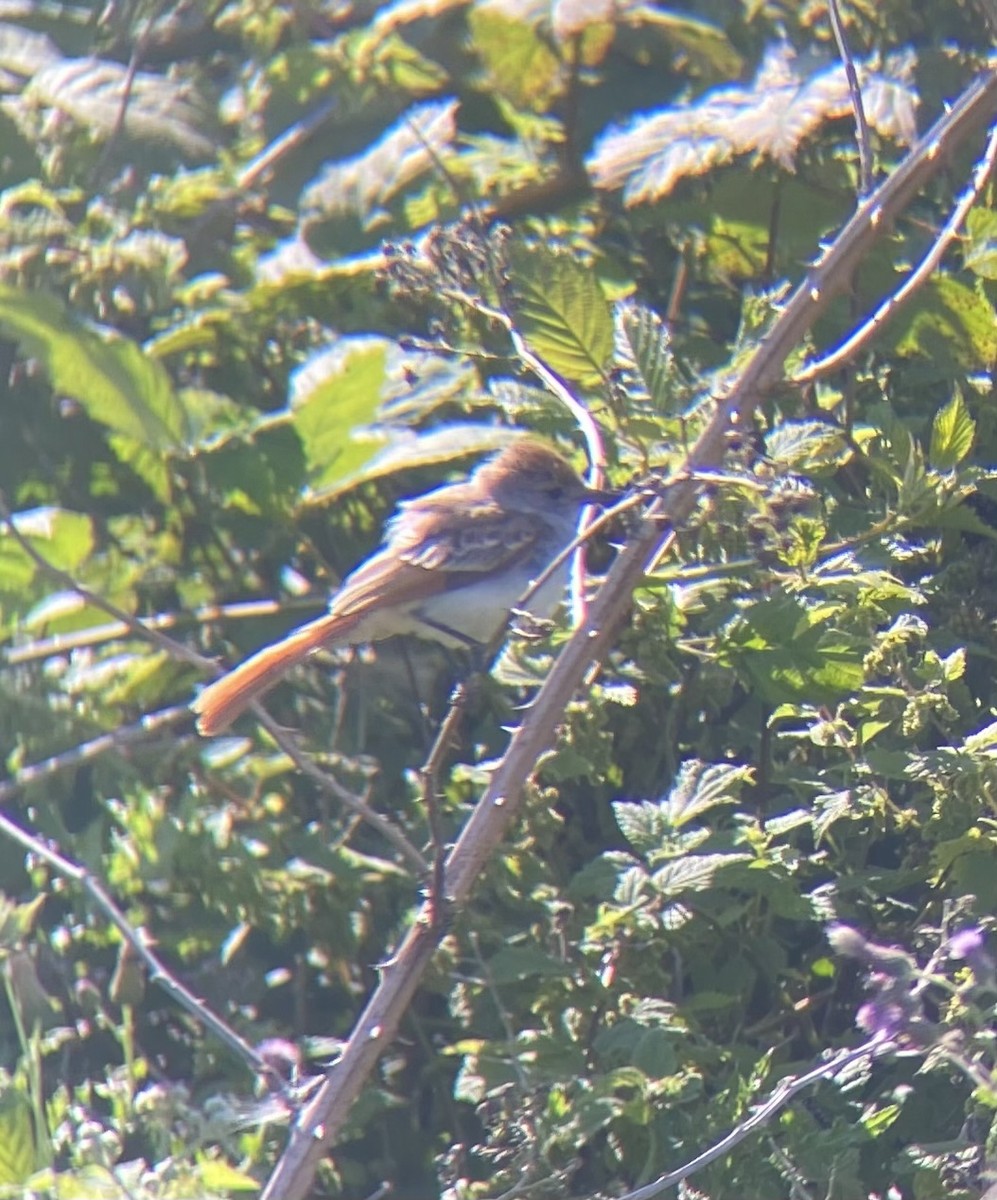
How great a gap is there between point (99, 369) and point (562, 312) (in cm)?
117

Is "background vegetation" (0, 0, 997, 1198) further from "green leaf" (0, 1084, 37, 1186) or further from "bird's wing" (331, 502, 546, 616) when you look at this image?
"bird's wing" (331, 502, 546, 616)

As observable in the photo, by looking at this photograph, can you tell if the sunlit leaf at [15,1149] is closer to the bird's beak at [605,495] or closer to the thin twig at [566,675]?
the thin twig at [566,675]

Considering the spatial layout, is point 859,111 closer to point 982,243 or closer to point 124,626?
point 982,243

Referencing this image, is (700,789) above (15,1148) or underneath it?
above

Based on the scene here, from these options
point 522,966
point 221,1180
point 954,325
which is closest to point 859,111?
point 954,325

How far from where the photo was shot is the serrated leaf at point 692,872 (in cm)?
265

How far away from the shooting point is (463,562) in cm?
389

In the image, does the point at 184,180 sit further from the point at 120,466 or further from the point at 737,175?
the point at 737,175

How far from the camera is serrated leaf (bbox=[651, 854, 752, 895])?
104 inches

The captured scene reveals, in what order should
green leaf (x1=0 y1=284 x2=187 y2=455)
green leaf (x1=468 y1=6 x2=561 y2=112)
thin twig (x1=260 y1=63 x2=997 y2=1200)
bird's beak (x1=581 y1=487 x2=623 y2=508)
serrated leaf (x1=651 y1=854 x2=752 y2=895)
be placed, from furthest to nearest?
green leaf (x1=468 y1=6 x2=561 y2=112) → green leaf (x1=0 y1=284 x2=187 y2=455) → bird's beak (x1=581 y1=487 x2=623 y2=508) → serrated leaf (x1=651 y1=854 x2=752 y2=895) → thin twig (x1=260 y1=63 x2=997 y2=1200)

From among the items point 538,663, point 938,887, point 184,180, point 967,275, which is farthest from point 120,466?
point 938,887

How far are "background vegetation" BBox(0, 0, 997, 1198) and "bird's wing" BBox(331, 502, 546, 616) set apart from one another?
6.4 inches

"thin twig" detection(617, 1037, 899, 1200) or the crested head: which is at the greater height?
the crested head

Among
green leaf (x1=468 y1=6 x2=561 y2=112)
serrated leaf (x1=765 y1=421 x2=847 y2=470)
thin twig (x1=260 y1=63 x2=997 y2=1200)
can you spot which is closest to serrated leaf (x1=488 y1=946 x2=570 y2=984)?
thin twig (x1=260 y1=63 x2=997 y2=1200)
